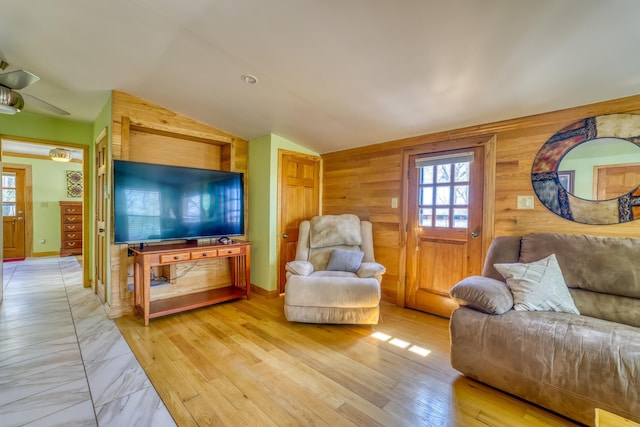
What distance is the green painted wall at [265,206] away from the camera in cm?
350

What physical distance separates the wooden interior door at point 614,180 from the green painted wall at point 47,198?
30.3 feet

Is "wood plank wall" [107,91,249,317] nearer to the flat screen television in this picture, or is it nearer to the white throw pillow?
the flat screen television

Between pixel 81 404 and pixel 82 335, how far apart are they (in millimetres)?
1173

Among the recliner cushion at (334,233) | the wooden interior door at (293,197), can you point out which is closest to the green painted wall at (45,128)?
the wooden interior door at (293,197)

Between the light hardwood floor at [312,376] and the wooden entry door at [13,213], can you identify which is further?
the wooden entry door at [13,213]

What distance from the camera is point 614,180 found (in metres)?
2.05

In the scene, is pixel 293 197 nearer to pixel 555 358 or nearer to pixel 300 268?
pixel 300 268

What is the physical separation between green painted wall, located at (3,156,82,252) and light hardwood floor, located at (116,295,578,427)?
536cm

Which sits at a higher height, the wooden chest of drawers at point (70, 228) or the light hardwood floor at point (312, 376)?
the wooden chest of drawers at point (70, 228)

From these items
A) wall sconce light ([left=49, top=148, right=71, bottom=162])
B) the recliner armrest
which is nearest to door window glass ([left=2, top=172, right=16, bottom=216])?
wall sconce light ([left=49, top=148, right=71, bottom=162])

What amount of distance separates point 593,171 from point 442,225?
4.14 feet

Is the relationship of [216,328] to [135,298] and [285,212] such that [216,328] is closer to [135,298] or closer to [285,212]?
[135,298]

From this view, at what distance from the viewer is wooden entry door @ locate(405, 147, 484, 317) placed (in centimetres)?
273

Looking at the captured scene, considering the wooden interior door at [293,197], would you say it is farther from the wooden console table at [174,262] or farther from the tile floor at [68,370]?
the tile floor at [68,370]
